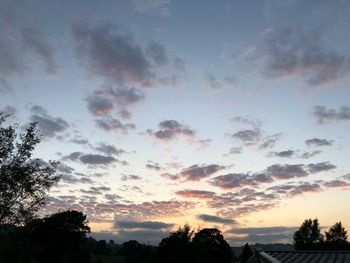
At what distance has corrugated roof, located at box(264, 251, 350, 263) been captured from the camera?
34.8 ft

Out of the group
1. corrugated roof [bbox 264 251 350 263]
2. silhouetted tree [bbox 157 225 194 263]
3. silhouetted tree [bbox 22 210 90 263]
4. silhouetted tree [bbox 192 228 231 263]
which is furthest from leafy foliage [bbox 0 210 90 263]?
corrugated roof [bbox 264 251 350 263]

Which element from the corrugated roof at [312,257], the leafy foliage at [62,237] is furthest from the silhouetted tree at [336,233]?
the corrugated roof at [312,257]

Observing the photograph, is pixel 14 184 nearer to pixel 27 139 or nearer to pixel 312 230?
pixel 27 139

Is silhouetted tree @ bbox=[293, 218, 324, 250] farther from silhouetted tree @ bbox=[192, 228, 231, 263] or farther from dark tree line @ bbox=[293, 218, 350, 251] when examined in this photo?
silhouetted tree @ bbox=[192, 228, 231, 263]

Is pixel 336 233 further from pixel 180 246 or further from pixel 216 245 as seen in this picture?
pixel 180 246

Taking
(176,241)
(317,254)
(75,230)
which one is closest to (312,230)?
(75,230)

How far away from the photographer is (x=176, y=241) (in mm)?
55062

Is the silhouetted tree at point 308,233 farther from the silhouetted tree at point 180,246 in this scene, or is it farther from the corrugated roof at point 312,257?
the corrugated roof at point 312,257

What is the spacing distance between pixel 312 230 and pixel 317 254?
12987cm

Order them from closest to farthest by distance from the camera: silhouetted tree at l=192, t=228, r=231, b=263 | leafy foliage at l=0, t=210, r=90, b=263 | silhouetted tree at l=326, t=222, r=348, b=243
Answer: leafy foliage at l=0, t=210, r=90, b=263 < silhouetted tree at l=192, t=228, r=231, b=263 < silhouetted tree at l=326, t=222, r=348, b=243

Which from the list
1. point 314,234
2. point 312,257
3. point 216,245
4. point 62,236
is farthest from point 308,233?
point 312,257

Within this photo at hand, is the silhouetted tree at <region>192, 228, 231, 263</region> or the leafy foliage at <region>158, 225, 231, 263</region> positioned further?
the silhouetted tree at <region>192, 228, 231, 263</region>

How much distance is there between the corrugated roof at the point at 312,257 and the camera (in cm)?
1062

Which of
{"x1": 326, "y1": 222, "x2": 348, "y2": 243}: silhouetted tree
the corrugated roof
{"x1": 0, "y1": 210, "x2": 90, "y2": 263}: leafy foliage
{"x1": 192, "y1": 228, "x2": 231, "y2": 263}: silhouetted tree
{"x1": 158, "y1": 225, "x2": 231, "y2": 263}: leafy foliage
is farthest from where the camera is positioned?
{"x1": 326, "y1": 222, "x2": 348, "y2": 243}: silhouetted tree
